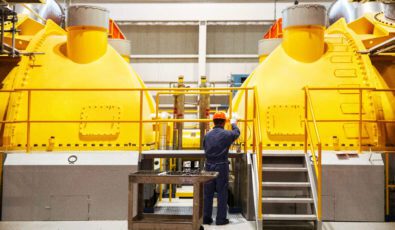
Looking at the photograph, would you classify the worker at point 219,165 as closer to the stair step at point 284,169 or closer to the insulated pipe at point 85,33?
the stair step at point 284,169

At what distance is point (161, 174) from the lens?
5.31 meters

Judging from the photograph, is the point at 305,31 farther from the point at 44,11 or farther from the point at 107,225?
the point at 44,11

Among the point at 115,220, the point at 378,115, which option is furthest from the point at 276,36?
the point at 115,220

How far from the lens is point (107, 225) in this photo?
249 inches

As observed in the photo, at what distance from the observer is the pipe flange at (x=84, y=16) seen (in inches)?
303

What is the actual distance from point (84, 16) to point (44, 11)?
2.61 metres

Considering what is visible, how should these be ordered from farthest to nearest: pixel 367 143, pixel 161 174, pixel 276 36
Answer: pixel 276 36
pixel 367 143
pixel 161 174

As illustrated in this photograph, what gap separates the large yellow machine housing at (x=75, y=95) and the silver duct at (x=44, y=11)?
3.94 feet

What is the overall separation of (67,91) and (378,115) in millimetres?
5042

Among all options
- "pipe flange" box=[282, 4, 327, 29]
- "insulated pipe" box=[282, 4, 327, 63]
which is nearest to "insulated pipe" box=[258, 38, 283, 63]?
"insulated pipe" box=[282, 4, 327, 63]

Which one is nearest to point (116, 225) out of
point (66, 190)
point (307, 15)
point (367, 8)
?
point (66, 190)

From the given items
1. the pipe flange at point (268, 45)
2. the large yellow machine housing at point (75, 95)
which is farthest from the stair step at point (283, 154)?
the pipe flange at point (268, 45)

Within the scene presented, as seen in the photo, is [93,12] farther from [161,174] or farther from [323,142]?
[323,142]

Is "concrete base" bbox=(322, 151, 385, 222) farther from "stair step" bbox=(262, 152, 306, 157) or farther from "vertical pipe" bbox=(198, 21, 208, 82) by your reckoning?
"vertical pipe" bbox=(198, 21, 208, 82)
